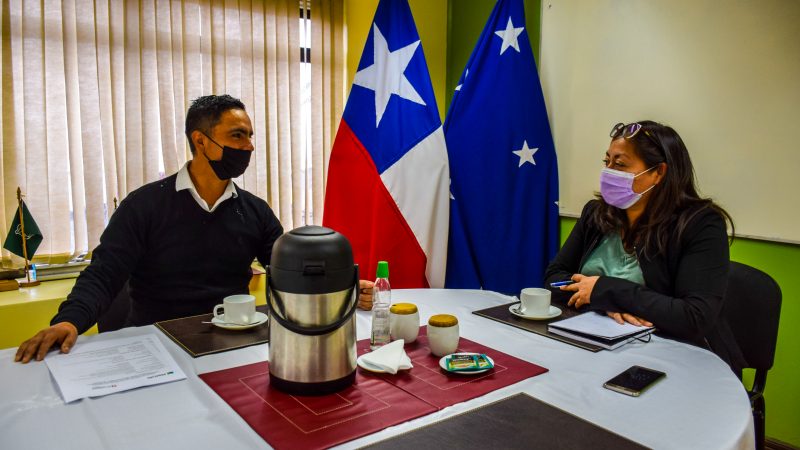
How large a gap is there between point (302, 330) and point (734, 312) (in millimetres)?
1437

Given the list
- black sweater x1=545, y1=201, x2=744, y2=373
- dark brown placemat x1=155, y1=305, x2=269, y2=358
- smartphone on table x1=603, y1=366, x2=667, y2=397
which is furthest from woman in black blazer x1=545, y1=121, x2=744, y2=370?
dark brown placemat x1=155, y1=305, x2=269, y2=358

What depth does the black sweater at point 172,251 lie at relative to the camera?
5.81 ft

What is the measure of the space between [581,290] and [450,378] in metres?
0.67

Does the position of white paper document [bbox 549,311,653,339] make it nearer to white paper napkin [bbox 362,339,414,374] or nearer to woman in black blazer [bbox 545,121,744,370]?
woman in black blazer [bbox 545,121,744,370]

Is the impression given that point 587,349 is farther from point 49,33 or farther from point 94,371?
point 49,33

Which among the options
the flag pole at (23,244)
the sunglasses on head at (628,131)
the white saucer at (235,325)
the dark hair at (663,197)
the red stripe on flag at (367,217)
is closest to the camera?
the white saucer at (235,325)

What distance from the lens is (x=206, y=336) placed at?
1.33m

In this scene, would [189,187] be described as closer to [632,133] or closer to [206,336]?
[206,336]

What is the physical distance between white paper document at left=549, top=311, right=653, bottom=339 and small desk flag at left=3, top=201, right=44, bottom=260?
7.62ft

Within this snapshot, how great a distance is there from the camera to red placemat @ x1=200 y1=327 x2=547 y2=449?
875 mm

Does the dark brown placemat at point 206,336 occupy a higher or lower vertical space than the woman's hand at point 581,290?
lower

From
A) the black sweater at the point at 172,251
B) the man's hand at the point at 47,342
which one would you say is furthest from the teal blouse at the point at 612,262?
the man's hand at the point at 47,342

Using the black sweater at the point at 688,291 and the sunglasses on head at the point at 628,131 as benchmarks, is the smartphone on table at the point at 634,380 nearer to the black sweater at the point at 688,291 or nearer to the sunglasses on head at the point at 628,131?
the black sweater at the point at 688,291

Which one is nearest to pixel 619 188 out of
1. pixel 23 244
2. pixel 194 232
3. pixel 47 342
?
pixel 194 232
